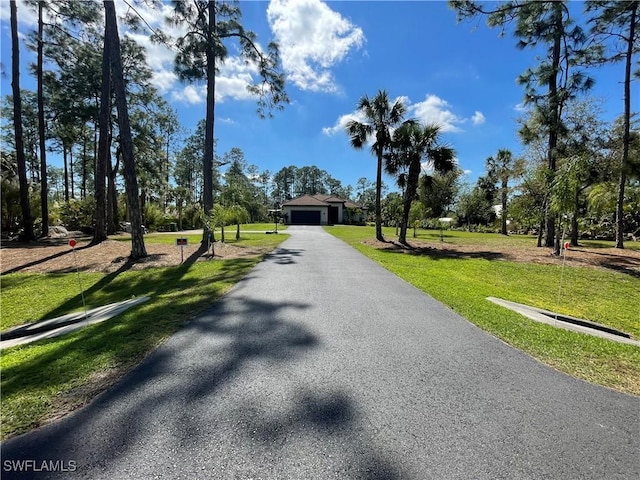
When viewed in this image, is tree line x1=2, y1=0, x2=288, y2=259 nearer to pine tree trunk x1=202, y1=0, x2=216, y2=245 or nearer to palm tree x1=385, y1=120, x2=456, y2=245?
pine tree trunk x1=202, y1=0, x2=216, y2=245

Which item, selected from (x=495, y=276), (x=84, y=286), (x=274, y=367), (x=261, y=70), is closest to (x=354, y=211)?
(x=261, y=70)

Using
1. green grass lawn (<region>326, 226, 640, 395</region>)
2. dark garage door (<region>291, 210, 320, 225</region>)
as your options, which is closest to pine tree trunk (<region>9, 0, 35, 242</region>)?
green grass lawn (<region>326, 226, 640, 395</region>)

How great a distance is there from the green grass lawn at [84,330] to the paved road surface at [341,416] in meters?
0.33

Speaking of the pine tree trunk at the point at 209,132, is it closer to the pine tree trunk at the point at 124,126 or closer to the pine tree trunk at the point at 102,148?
the pine tree trunk at the point at 124,126

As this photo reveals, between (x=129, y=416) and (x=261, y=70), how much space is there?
17.3 meters

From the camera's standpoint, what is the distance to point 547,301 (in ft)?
22.8

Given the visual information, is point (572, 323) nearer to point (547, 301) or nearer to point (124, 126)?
point (547, 301)

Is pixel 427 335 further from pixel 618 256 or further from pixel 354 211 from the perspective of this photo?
pixel 354 211

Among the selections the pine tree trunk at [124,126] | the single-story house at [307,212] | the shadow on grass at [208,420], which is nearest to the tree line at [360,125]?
the pine tree trunk at [124,126]

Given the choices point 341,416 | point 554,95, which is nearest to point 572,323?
point 341,416

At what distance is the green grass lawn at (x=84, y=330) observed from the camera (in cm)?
267

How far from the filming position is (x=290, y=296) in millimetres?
6168

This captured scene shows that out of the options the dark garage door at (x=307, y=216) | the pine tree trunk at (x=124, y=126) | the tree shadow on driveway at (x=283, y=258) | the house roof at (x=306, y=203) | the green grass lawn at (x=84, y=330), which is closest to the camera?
the green grass lawn at (x=84, y=330)

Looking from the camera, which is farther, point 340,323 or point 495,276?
point 495,276
